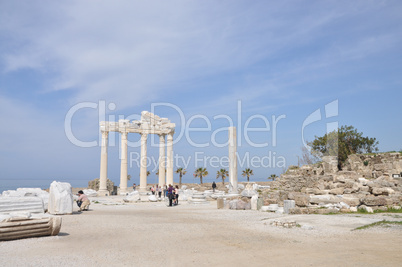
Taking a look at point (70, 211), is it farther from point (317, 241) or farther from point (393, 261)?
point (393, 261)

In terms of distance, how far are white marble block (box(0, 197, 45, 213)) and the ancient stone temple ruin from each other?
1041 inches

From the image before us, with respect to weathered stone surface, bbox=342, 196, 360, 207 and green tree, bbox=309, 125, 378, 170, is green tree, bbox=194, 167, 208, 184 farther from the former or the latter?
weathered stone surface, bbox=342, 196, 360, 207

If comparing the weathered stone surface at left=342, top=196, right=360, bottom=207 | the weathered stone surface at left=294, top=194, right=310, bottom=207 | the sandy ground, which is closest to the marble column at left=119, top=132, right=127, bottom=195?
the weathered stone surface at left=294, top=194, right=310, bottom=207

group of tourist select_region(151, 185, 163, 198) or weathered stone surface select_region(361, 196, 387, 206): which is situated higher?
weathered stone surface select_region(361, 196, 387, 206)

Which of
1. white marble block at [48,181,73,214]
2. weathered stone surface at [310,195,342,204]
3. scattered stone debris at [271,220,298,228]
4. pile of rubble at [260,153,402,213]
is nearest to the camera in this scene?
scattered stone debris at [271,220,298,228]

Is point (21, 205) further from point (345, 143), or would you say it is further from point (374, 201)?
point (345, 143)

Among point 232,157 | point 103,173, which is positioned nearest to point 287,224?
point 232,157

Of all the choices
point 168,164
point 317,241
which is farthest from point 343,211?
point 168,164

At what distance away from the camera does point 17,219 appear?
842 cm

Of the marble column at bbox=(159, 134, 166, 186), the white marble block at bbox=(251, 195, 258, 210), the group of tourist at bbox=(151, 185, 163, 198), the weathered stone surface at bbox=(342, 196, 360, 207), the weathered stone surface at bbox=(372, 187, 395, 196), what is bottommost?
the group of tourist at bbox=(151, 185, 163, 198)

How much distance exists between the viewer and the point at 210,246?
8.01 meters

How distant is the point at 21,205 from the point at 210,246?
8496 mm

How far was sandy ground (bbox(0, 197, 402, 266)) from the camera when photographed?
255 inches

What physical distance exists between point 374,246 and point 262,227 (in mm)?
3943
